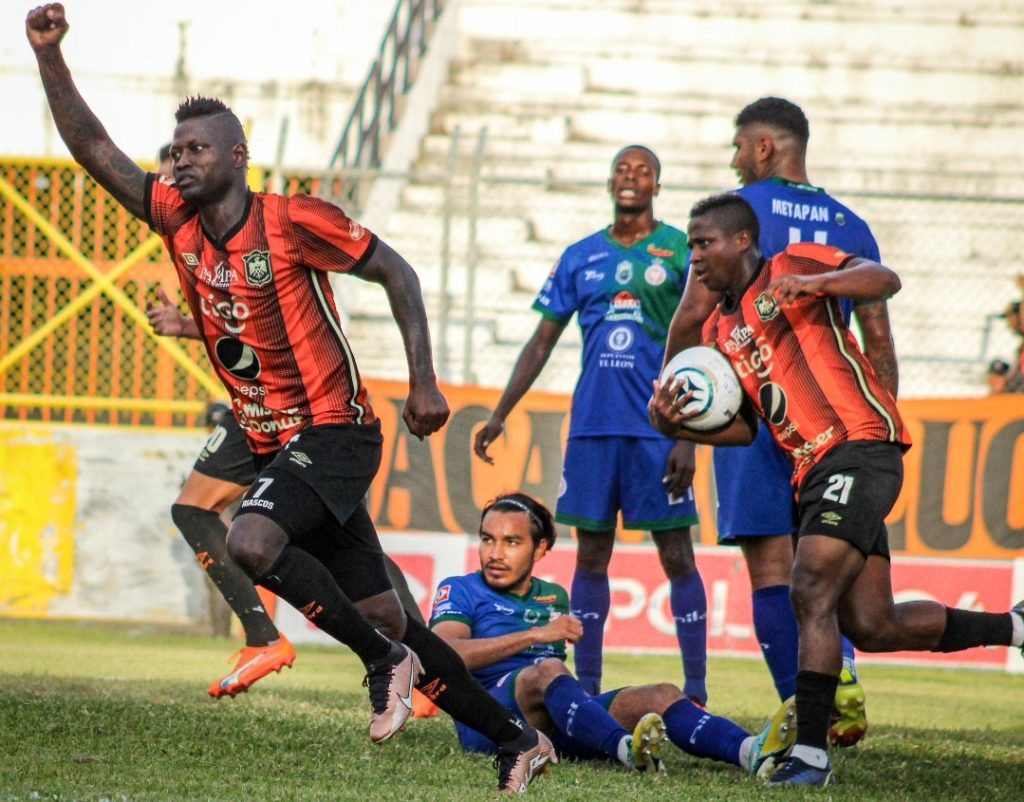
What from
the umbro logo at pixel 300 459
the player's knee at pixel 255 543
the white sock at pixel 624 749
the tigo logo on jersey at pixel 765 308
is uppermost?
the tigo logo on jersey at pixel 765 308

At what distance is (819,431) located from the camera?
219 inches

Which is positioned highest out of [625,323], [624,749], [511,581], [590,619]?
[625,323]

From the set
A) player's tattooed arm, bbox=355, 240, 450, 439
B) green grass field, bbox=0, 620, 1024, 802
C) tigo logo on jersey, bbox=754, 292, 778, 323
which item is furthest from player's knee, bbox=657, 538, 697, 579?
player's tattooed arm, bbox=355, 240, 450, 439

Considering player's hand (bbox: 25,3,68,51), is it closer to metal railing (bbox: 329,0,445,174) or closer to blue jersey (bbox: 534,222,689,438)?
blue jersey (bbox: 534,222,689,438)

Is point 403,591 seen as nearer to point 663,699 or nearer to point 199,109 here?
point 663,699

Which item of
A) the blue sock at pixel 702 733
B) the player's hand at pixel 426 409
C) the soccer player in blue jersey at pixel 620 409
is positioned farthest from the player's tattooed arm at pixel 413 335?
the soccer player in blue jersey at pixel 620 409

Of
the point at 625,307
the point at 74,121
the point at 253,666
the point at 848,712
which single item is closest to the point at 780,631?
the point at 848,712

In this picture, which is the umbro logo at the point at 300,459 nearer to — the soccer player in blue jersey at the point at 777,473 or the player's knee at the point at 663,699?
the player's knee at the point at 663,699

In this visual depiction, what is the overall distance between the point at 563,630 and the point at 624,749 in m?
0.46

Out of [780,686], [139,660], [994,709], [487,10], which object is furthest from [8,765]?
[487,10]

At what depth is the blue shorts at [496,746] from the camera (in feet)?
18.9

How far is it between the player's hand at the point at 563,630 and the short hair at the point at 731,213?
1455mm

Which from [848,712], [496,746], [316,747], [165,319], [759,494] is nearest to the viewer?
[496,746]

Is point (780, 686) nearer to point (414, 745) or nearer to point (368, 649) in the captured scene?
point (414, 745)
